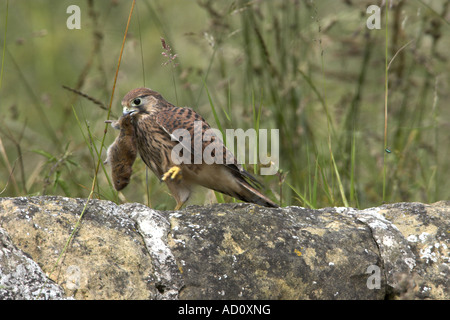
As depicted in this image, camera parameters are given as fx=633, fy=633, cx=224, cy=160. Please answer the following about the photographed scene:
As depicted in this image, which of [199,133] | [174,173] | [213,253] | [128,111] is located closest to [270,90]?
[199,133]

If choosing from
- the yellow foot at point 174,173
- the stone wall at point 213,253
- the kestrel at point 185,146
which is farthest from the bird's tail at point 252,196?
the stone wall at point 213,253

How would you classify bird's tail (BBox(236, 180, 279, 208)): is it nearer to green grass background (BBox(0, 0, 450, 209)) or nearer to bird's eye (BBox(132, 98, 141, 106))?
green grass background (BBox(0, 0, 450, 209))

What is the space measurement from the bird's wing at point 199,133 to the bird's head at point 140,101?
0.10 metres

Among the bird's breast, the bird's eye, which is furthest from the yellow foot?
the bird's eye

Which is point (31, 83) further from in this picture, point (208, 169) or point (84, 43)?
point (208, 169)

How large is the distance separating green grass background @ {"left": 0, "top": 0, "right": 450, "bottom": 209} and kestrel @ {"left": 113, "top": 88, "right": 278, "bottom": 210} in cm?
17

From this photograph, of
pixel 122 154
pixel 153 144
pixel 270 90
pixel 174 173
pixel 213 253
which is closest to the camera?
pixel 213 253

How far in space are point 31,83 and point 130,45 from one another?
347cm

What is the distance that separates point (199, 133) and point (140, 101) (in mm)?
406

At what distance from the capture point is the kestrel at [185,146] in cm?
354

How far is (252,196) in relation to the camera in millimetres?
3555

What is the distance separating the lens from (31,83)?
7211 millimetres

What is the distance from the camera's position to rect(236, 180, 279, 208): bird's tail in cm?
348

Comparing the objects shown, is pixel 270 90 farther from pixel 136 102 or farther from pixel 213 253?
pixel 213 253
